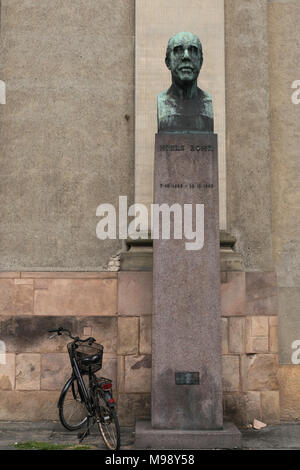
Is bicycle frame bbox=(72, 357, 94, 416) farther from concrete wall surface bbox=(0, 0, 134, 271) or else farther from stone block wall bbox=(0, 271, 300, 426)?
concrete wall surface bbox=(0, 0, 134, 271)

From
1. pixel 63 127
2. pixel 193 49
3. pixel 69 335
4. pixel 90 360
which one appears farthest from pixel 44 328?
pixel 193 49

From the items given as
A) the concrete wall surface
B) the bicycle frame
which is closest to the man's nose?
the concrete wall surface

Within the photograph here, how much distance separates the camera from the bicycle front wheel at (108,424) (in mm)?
5133

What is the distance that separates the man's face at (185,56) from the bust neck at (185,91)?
75mm

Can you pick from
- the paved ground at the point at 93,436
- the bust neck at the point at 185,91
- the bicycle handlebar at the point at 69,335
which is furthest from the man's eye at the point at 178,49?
the paved ground at the point at 93,436

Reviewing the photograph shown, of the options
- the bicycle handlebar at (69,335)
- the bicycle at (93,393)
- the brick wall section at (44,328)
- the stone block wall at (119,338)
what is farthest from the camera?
the brick wall section at (44,328)

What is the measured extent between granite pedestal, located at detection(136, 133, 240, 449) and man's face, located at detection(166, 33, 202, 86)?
0.64 metres

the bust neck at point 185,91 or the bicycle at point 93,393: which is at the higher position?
the bust neck at point 185,91

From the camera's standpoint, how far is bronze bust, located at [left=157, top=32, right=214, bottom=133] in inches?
224

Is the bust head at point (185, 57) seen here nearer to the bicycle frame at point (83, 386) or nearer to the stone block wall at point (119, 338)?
the stone block wall at point (119, 338)

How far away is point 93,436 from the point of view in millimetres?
5793

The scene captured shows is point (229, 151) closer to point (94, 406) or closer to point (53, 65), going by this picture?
point (53, 65)

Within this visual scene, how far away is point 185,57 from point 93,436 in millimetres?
3948
